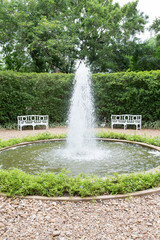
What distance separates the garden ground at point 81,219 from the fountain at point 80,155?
1.28 meters

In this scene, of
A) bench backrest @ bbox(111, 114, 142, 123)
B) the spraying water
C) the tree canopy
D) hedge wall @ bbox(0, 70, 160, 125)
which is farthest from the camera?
the tree canopy

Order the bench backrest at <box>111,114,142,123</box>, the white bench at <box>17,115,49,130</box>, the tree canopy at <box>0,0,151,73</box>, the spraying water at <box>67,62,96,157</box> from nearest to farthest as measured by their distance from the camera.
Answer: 1. the spraying water at <box>67,62,96,157</box>
2. the white bench at <box>17,115,49,130</box>
3. the bench backrest at <box>111,114,142,123</box>
4. the tree canopy at <box>0,0,151,73</box>

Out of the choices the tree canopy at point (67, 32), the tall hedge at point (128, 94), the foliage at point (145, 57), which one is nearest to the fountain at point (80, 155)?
the tall hedge at point (128, 94)

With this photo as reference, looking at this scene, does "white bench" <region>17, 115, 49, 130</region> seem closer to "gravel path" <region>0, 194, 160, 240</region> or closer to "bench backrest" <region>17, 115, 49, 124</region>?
"bench backrest" <region>17, 115, 49, 124</region>

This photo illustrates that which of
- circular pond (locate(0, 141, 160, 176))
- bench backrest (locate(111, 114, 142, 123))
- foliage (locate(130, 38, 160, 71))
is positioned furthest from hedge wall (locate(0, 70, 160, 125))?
foliage (locate(130, 38, 160, 71))

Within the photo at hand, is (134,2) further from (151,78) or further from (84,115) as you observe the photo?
(84,115)

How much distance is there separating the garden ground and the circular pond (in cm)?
122

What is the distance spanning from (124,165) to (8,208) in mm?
2743

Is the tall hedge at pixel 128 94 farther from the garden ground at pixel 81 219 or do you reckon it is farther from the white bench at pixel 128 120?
the garden ground at pixel 81 219

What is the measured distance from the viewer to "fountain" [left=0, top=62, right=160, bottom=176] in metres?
4.69

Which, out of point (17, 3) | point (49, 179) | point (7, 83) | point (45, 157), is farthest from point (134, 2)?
point (49, 179)

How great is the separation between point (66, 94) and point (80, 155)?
712 centimetres

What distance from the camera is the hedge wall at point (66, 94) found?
37.5 ft

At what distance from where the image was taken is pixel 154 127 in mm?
11281
